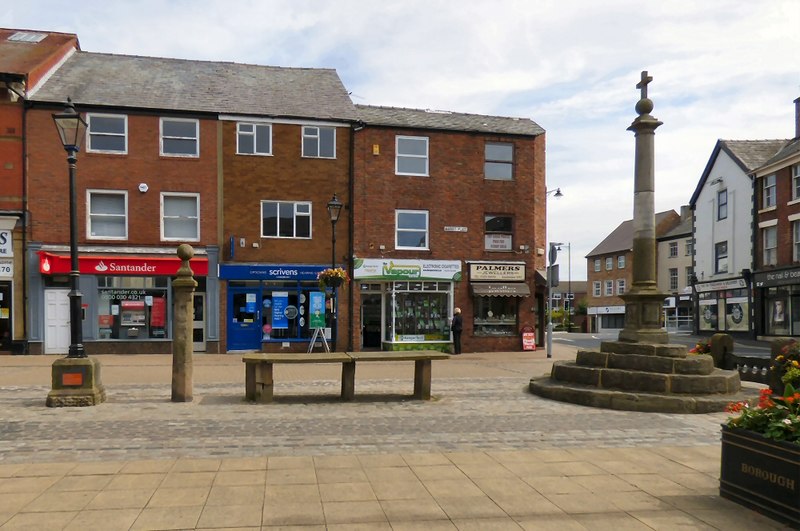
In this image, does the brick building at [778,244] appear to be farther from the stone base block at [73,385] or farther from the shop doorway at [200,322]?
the stone base block at [73,385]

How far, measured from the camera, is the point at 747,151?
3509 cm

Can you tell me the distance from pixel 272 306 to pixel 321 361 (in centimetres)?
1193

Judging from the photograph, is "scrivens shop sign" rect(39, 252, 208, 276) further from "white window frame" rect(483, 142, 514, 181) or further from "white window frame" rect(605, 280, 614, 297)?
"white window frame" rect(605, 280, 614, 297)

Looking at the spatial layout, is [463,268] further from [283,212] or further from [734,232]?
[734,232]

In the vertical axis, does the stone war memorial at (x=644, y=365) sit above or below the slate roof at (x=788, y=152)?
below

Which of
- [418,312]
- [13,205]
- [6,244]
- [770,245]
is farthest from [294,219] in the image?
[770,245]

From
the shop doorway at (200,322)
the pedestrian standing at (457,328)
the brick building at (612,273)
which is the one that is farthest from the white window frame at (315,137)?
the brick building at (612,273)

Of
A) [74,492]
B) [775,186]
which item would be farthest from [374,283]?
[775,186]

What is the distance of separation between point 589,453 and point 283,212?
16424mm

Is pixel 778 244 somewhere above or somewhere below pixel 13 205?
below

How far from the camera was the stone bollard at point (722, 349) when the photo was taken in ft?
42.1

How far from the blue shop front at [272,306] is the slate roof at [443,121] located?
606 cm

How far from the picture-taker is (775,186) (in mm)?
31094

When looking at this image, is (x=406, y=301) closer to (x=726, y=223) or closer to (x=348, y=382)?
(x=348, y=382)
